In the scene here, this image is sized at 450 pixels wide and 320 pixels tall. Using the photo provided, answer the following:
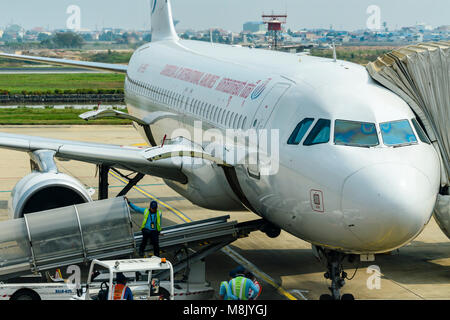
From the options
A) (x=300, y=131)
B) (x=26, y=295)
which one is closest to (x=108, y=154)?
(x=26, y=295)

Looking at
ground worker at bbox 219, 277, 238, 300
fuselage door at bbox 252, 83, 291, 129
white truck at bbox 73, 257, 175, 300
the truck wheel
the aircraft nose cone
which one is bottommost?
the truck wheel

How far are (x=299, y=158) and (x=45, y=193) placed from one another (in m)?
7.16

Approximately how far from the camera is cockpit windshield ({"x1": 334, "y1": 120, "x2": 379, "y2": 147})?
12.8m

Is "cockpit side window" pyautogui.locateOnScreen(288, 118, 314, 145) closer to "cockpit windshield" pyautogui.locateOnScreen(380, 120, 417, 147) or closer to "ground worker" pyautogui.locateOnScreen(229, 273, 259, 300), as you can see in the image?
"cockpit windshield" pyautogui.locateOnScreen(380, 120, 417, 147)

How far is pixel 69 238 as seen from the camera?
49.8 feet

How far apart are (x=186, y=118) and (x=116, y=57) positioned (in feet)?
412

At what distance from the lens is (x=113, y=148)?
18859mm

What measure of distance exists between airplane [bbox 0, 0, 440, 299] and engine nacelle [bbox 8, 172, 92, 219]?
3cm

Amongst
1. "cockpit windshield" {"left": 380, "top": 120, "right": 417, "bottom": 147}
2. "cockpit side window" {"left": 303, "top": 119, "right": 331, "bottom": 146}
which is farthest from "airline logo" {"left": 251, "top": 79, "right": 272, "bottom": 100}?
"cockpit windshield" {"left": 380, "top": 120, "right": 417, "bottom": 147}

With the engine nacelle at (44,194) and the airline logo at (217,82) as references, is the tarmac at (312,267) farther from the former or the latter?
the airline logo at (217,82)

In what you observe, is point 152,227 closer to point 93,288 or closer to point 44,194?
point 93,288

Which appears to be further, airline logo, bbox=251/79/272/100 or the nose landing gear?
airline logo, bbox=251/79/272/100
